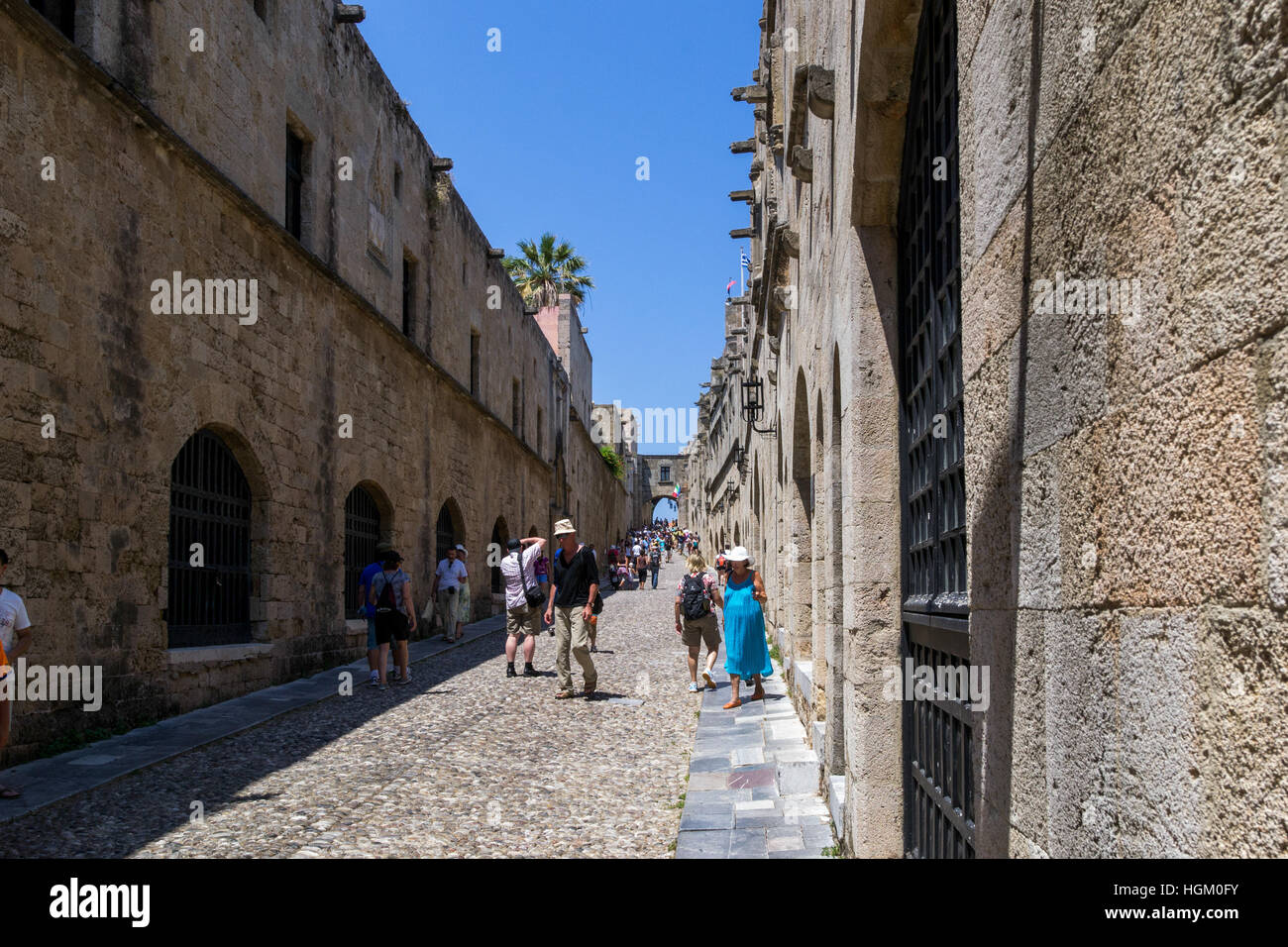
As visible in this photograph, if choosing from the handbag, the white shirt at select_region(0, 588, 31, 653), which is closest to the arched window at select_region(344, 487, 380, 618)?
the handbag

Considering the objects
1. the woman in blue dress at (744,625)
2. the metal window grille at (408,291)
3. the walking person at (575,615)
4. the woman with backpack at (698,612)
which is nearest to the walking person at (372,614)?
the walking person at (575,615)

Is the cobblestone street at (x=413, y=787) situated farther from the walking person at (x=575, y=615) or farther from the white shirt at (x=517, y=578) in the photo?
the white shirt at (x=517, y=578)

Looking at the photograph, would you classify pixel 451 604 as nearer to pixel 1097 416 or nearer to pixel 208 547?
pixel 208 547

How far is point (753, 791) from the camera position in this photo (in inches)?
250

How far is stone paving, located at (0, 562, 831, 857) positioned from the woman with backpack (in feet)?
1.45

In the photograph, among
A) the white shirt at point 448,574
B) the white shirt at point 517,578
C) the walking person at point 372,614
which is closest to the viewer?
the walking person at point 372,614

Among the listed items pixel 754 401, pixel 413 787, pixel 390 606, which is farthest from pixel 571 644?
pixel 754 401

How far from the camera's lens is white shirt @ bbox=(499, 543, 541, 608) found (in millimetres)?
11391

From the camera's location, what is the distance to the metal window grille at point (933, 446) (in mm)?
3359

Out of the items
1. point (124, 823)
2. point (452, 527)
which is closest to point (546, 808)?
point (124, 823)

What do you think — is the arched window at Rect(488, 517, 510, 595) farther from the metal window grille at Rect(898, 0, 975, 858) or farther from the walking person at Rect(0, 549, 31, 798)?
the metal window grille at Rect(898, 0, 975, 858)

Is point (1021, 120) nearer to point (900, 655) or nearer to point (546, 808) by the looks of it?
point (900, 655)

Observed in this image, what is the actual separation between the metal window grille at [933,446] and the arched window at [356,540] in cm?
1039

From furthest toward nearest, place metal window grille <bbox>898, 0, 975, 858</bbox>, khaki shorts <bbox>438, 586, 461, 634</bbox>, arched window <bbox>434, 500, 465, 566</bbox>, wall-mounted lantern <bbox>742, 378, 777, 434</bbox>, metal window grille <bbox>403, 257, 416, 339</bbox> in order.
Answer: arched window <bbox>434, 500, 465, 566</bbox>, metal window grille <bbox>403, 257, 416, 339</bbox>, wall-mounted lantern <bbox>742, 378, 777, 434</bbox>, khaki shorts <bbox>438, 586, 461, 634</bbox>, metal window grille <bbox>898, 0, 975, 858</bbox>
